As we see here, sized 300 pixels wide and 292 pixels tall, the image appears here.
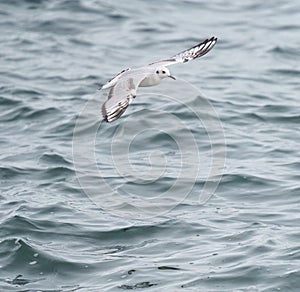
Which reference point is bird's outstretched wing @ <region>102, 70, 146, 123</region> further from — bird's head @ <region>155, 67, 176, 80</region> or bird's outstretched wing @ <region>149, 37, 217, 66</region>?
bird's outstretched wing @ <region>149, 37, 217, 66</region>

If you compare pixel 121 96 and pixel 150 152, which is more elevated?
pixel 121 96

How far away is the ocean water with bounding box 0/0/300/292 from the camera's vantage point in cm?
1020

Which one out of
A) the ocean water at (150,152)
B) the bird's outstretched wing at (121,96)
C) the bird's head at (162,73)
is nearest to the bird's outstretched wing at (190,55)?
the bird's head at (162,73)

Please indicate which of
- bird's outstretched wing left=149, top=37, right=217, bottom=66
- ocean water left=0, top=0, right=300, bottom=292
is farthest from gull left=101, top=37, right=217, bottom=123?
ocean water left=0, top=0, right=300, bottom=292

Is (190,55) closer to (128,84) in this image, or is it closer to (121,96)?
(128,84)

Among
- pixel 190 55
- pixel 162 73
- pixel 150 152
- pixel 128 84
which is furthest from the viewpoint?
pixel 150 152

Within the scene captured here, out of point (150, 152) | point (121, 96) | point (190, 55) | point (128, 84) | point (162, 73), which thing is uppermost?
point (190, 55)

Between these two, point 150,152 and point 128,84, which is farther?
point 150,152

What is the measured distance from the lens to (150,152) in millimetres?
13273

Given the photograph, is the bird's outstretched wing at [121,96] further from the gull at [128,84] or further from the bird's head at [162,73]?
the bird's head at [162,73]

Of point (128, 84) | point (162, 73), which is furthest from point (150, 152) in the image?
point (128, 84)

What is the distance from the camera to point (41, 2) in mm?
19094

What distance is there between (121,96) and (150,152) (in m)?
3.97

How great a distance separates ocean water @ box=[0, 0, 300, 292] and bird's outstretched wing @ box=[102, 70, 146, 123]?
5.60 ft
